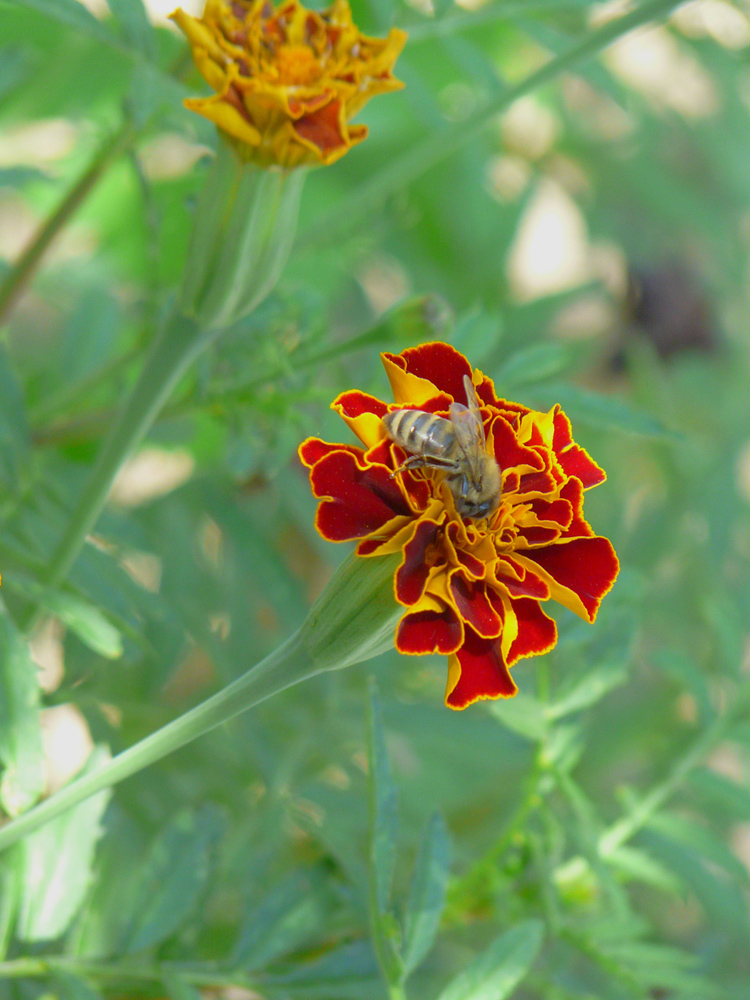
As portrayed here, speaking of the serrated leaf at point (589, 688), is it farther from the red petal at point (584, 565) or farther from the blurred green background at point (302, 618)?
the red petal at point (584, 565)

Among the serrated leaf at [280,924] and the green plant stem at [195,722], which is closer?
the green plant stem at [195,722]

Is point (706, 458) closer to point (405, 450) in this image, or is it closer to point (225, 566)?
point (225, 566)

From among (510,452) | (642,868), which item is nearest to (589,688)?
(642,868)

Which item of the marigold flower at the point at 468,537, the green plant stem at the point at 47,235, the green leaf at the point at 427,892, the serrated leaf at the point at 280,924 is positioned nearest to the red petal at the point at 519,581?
the marigold flower at the point at 468,537

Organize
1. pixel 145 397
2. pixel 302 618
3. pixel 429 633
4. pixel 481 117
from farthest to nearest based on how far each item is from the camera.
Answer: pixel 302 618, pixel 481 117, pixel 145 397, pixel 429 633

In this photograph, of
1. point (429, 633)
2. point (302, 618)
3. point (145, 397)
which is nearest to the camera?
point (429, 633)

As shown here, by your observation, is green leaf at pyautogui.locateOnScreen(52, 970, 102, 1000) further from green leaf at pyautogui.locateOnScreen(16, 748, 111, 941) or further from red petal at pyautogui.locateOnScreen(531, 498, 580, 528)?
red petal at pyautogui.locateOnScreen(531, 498, 580, 528)

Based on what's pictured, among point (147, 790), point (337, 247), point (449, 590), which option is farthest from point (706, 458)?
point (449, 590)

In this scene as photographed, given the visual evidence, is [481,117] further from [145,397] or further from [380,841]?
[380,841]
